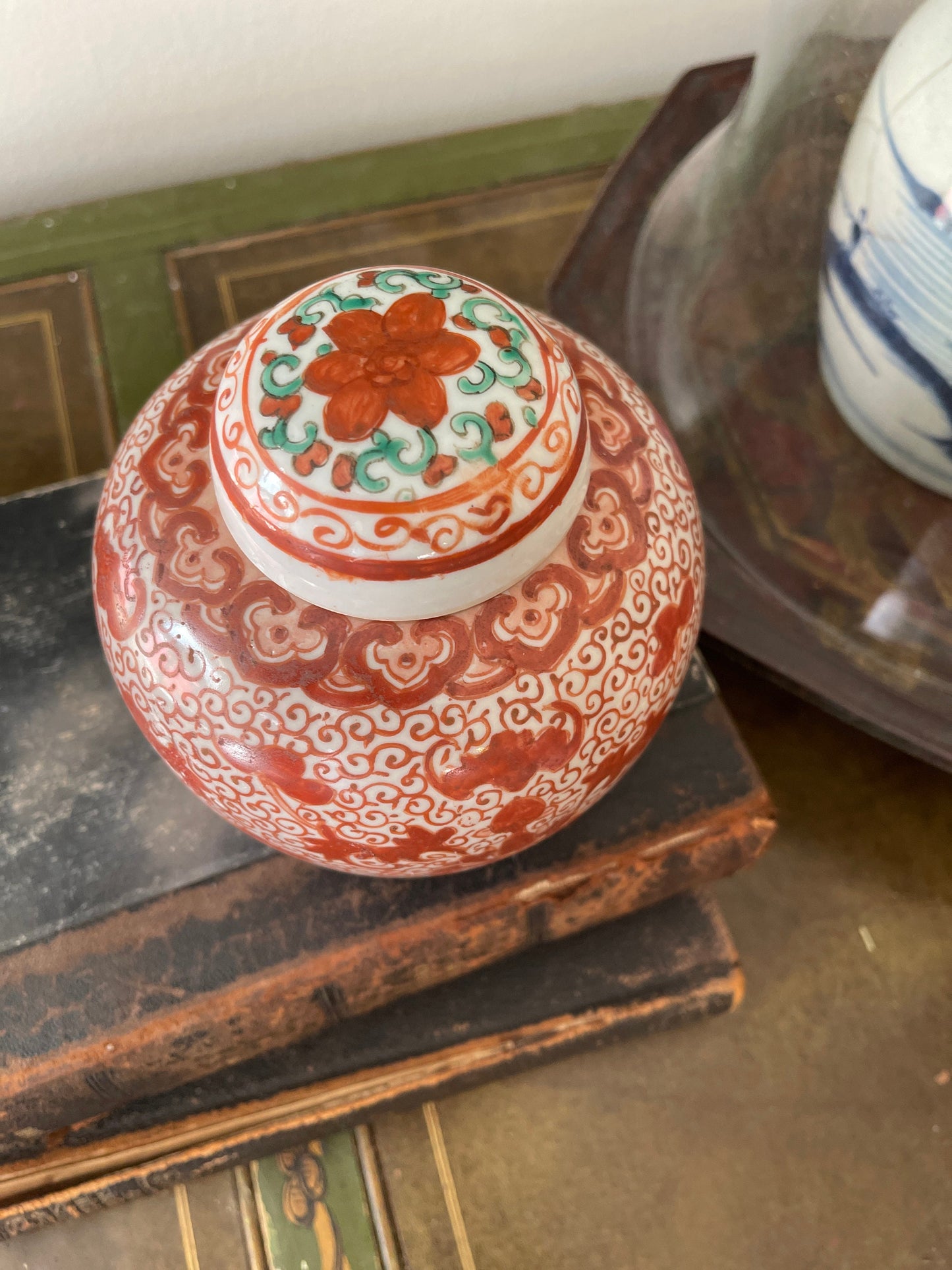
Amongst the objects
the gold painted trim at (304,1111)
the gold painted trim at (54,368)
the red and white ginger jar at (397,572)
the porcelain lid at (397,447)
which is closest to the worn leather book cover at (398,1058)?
the gold painted trim at (304,1111)

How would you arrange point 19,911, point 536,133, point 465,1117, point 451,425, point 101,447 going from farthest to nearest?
point 536,133 → point 101,447 → point 465,1117 → point 19,911 → point 451,425

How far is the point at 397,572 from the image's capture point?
0.40 meters

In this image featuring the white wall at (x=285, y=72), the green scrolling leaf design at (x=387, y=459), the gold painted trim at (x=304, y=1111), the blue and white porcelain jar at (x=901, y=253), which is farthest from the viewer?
the white wall at (x=285, y=72)

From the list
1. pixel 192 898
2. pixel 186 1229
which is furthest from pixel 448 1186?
pixel 192 898

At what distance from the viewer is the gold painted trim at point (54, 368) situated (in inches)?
33.3

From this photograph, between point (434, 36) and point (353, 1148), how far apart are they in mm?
919

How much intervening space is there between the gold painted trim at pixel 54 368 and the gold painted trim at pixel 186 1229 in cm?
56

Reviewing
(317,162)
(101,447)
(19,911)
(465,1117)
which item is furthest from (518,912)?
(317,162)

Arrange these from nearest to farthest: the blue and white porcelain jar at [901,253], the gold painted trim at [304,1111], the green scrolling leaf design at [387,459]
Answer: the green scrolling leaf design at [387,459], the blue and white porcelain jar at [901,253], the gold painted trim at [304,1111]

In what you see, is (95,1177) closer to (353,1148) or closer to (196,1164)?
(196,1164)

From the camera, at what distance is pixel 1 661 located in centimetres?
68

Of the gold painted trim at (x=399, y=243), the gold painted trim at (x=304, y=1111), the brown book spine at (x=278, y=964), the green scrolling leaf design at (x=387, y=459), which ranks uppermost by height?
the green scrolling leaf design at (x=387, y=459)

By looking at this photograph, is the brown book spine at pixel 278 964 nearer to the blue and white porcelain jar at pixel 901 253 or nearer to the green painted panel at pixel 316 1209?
the green painted panel at pixel 316 1209

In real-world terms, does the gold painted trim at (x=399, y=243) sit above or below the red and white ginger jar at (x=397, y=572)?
below
